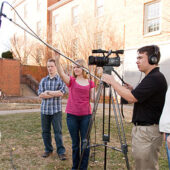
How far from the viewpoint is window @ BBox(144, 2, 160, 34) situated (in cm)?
1208

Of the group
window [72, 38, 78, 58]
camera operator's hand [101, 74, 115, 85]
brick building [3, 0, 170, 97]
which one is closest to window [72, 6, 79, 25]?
brick building [3, 0, 170, 97]

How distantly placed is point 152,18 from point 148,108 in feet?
38.2

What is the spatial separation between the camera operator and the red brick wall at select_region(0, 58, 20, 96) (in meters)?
15.4

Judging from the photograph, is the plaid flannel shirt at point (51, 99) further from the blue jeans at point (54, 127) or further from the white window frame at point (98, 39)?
the white window frame at point (98, 39)

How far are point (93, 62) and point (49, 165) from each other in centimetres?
224

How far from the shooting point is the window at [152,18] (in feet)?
39.6

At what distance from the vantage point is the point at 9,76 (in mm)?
16281

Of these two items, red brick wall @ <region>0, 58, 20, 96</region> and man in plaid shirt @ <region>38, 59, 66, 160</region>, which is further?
red brick wall @ <region>0, 58, 20, 96</region>

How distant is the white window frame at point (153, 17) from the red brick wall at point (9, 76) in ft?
36.1

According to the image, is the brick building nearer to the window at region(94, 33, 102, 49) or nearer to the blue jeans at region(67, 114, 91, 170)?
the window at region(94, 33, 102, 49)

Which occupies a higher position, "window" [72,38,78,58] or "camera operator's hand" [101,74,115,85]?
"window" [72,38,78,58]

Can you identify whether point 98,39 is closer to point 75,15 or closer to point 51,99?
point 75,15

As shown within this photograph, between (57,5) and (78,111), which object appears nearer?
(78,111)

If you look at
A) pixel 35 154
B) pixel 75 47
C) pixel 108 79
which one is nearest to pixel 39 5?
pixel 75 47
